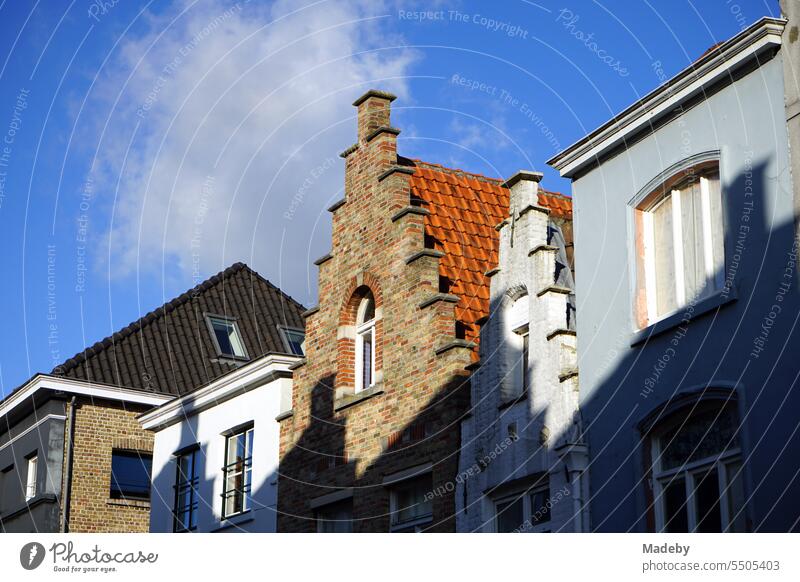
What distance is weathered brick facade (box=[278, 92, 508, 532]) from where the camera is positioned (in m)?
20.6

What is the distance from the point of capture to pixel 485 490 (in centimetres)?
1939

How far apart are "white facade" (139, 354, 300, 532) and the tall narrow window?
9378 millimetres

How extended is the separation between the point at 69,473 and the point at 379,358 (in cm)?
1413

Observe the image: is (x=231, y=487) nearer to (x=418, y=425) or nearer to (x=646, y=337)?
(x=418, y=425)

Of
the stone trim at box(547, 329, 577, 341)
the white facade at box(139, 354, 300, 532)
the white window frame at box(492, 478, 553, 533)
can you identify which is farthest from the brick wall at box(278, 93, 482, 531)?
the stone trim at box(547, 329, 577, 341)

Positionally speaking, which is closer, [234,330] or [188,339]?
[188,339]

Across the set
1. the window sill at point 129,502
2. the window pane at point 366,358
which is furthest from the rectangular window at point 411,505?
the window sill at point 129,502

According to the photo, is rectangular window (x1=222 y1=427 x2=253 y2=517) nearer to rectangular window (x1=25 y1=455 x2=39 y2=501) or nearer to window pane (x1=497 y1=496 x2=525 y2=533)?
window pane (x1=497 y1=496 x2=525 y2=533)

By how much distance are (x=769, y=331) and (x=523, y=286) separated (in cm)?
560

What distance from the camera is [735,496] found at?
594 inches

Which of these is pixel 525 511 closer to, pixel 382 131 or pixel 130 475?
pixel 382 131
